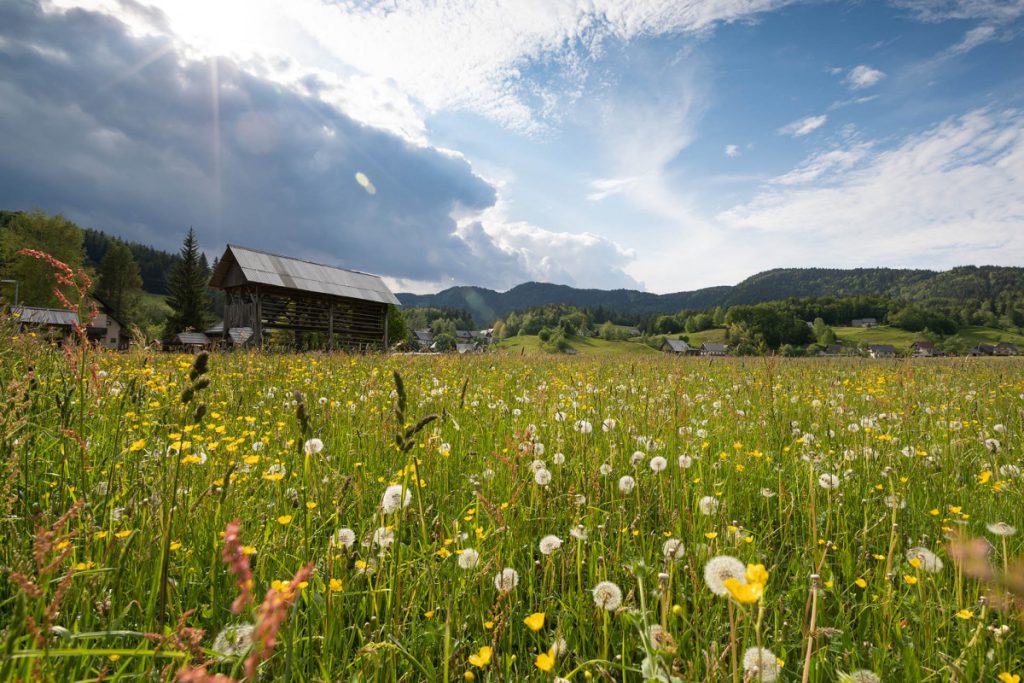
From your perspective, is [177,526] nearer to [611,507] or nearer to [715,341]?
[611,507]

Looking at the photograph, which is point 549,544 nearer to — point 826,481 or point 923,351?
point 826,481

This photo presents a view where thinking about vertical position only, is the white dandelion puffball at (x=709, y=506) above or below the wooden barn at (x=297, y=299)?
below

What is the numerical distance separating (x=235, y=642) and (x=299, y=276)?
2440 centimetres

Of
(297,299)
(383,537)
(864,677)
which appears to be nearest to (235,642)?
(383,537)

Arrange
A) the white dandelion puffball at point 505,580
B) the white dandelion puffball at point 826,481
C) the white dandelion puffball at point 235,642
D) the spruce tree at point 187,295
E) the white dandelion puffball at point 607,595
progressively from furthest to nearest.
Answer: the spruce tree at point 187,295 → the white dandelion puffball at point 826,481 → the white dandelion puffball at point 505,580 → the white dandelion puffball at point 607,595 → the white dandelion puffball at point 235,642

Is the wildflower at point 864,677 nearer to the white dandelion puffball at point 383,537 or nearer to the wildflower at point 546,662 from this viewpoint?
the wildflower at point 546,662

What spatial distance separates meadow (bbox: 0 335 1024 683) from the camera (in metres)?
1.43

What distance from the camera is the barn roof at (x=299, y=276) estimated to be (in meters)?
22.0

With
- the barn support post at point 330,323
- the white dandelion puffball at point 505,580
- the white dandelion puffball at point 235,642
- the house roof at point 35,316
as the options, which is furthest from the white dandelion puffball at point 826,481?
the barn support post at point 330,323

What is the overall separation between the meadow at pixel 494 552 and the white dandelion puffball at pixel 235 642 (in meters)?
0.01

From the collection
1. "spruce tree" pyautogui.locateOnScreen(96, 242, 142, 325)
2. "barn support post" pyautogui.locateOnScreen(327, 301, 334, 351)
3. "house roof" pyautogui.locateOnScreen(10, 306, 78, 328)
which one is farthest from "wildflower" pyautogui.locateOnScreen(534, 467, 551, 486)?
"spruce tree" pyautogui.locateOnScreen(96, 242, 142, 325)

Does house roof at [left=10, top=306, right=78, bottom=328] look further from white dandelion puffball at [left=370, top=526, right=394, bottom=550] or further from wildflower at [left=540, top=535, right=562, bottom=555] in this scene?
wildflower at [left=540, top=535, right=562, bottom=555]

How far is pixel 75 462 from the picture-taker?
278cm

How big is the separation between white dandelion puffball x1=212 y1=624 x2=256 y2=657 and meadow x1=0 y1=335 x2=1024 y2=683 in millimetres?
11
